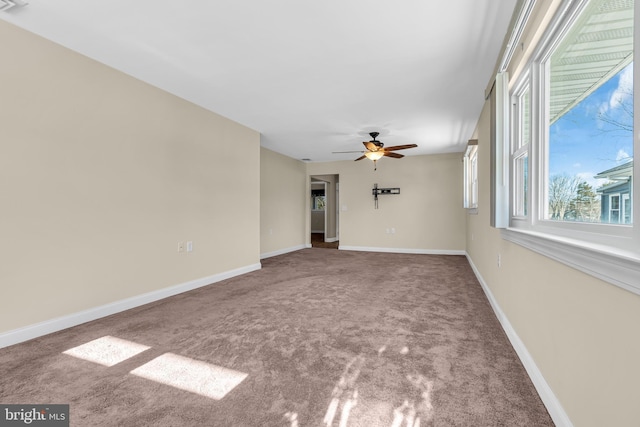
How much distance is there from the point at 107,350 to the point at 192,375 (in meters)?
0.82

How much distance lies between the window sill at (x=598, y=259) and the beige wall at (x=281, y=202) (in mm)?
5252

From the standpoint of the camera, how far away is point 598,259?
98 centimetres

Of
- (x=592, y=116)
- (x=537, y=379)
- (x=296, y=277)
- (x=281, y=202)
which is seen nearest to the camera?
(x=592, y=116)

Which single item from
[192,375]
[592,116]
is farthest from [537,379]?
[192,375]

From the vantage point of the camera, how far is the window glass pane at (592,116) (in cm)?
104

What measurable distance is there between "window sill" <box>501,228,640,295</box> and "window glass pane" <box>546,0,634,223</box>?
0.53 ft

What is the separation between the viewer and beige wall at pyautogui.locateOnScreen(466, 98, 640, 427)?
871mm

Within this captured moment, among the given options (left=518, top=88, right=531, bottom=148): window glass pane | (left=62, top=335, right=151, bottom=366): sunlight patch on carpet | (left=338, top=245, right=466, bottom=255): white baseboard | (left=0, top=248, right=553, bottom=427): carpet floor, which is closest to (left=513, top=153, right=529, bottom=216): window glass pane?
(left=518, top=88, right=531, bottom=148): window glass pane

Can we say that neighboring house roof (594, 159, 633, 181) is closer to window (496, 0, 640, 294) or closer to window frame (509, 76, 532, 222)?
window (496, 0, 640, 294)

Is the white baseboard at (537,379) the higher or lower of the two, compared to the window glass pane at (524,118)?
lower

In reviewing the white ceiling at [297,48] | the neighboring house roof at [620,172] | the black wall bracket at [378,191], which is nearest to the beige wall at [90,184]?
the white ceiling at [297,48]

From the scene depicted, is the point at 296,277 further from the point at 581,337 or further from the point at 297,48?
the point at 581,337

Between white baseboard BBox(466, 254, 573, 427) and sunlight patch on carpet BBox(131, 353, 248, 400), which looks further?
sunlight patch on carpet BBox(131, 353, 248, 400)

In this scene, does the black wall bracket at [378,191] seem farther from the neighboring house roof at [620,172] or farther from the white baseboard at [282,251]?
the neighboring house roof at [620,172]
